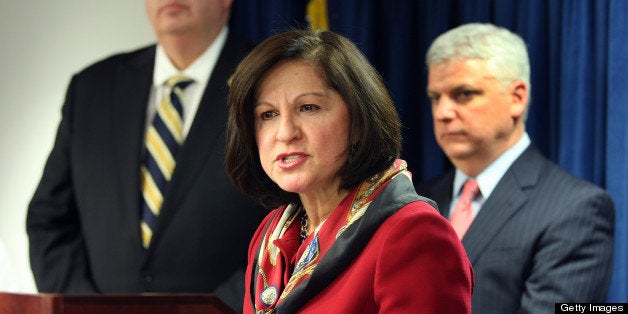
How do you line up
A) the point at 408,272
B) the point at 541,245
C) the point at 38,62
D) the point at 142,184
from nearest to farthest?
the point at 408,272
the point at 541,245
the point at 142,184
the point at 38,62

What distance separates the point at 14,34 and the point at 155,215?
1176mm

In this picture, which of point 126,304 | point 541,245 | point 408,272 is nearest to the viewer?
point 408,272

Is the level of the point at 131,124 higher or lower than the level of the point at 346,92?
lower

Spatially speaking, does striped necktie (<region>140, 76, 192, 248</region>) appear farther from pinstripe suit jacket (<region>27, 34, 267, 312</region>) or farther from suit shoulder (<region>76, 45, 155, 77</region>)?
suit shoulder (<region>76, 45, 155, 77</region>)

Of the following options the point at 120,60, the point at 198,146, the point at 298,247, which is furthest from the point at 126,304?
the point at 120,60

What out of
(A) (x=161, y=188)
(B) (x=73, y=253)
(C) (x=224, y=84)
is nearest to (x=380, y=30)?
(C) (x=224, y=84)

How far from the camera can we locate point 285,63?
1.90 meters

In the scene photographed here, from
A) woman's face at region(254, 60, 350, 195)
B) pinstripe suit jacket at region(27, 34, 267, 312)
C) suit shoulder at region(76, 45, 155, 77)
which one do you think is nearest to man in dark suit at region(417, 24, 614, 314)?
pinstripe suit jacket at region(27, 34, 267, 312)

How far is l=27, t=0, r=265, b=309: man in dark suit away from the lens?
3.24m

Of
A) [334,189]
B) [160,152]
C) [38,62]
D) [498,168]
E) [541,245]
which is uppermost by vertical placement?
[334,189]

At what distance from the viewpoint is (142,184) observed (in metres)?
3.32

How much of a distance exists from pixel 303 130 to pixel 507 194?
1525mm

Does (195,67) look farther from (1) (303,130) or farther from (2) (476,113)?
(1) (303,130)

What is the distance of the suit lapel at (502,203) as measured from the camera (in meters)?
3.14
